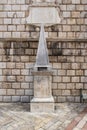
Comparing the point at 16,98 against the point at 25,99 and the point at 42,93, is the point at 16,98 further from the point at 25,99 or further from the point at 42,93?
the point at 42,93

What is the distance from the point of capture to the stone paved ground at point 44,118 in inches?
248

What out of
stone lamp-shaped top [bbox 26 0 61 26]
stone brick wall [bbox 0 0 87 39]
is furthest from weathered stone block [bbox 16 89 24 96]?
stone lamp-shaped top [bbox 26 0 61 26]

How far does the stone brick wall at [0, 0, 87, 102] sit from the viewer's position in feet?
29.2

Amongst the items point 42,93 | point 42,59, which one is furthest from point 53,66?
point 42,93

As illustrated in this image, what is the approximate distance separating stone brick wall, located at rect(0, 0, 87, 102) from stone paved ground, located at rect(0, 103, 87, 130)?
37.7 inches

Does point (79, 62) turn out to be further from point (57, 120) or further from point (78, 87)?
point (57, 120)

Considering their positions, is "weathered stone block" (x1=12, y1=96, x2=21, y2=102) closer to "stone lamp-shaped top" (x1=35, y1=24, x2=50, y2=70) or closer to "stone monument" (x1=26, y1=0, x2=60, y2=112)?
"stone monument" (x1=26, y1=0, x2=60, y2=112)

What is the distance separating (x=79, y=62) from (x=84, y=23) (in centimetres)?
150


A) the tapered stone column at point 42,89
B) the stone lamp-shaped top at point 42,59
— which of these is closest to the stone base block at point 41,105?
the tapered stone column at point 42,89

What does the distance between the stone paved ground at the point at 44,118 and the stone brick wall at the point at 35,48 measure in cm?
96

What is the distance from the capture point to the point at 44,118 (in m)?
7.02

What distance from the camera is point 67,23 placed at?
8930 mm

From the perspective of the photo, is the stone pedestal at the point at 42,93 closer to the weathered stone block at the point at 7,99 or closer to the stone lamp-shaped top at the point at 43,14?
the weathered stone block at the point at 7,99

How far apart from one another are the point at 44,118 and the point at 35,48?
116 inches
